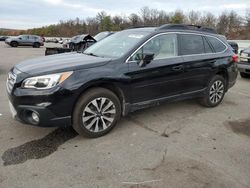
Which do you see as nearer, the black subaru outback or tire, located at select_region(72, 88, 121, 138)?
the black subaru outback

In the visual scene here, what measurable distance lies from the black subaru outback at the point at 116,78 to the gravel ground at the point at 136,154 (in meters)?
0.39

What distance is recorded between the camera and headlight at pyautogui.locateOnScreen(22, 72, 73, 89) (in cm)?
Answer: 344

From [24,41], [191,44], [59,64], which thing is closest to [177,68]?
[191,44]

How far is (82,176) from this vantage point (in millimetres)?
2947

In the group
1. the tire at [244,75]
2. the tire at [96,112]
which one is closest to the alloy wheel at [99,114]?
the tire at [96,112]

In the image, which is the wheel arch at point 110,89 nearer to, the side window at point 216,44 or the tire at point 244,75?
the side window at point 216,44

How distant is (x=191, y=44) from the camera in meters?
5.04

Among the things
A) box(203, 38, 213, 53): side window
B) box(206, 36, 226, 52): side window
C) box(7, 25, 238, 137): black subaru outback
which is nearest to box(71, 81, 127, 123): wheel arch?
box(7, 25, 238, 137): black subaru outback

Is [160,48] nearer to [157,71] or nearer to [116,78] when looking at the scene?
[157,71]

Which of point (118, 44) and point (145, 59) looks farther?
point (118, 44)

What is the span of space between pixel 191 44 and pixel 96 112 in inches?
96.6

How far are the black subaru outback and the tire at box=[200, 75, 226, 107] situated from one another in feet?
0.04

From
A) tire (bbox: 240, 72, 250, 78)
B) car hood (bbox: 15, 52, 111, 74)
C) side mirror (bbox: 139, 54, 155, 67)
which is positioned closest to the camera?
car hood (bbox: 15, 52, 111, 74)

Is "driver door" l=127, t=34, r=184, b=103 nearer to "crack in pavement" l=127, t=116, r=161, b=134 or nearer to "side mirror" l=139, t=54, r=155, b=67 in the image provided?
"side mirror" l=139, t=54, r=155, b=67
